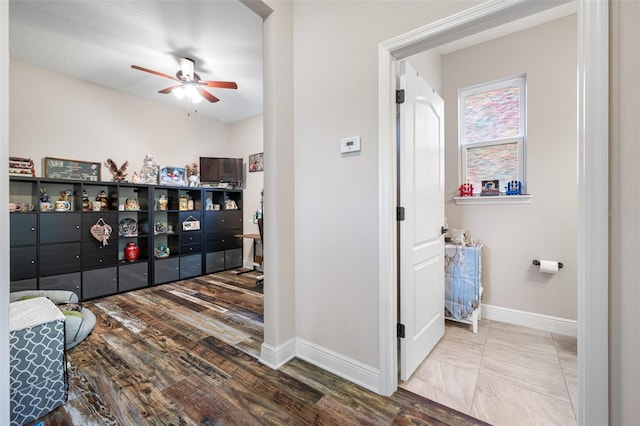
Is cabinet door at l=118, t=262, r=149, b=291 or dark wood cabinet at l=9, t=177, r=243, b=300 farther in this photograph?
cabinet door at l=118, t=262, r=149, b=291

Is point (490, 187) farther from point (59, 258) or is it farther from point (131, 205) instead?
point (59, 258)

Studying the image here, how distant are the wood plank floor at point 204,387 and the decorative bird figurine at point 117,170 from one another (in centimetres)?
213

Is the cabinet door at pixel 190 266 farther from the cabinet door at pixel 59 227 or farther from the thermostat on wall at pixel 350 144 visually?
the thermostat on wall at pixel 350 144

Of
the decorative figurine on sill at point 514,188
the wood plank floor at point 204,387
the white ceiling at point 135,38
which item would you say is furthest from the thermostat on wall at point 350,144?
the decorative figurine on sill at point 514,188

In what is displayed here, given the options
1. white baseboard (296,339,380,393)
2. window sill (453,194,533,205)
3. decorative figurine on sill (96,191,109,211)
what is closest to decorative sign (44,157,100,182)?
decorative figurine on sill (96,191,109,211)

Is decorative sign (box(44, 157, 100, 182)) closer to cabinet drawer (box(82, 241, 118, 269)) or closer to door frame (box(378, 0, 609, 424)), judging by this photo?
cabinet drawer (box(82, 241, 118, 269))

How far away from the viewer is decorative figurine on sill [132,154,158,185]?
4.11m

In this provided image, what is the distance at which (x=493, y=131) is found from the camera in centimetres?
273

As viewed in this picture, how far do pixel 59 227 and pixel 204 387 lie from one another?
9.51ft

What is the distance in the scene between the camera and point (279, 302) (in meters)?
1.88

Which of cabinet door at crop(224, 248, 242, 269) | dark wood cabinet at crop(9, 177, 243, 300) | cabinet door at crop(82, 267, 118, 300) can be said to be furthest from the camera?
cabinet door at crop(224, 248, 242, 269)

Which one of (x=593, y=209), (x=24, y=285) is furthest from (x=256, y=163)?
(x=593, y=209)

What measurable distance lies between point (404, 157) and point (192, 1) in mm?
2164

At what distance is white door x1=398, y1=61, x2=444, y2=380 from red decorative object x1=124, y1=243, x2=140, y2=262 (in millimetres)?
3862
